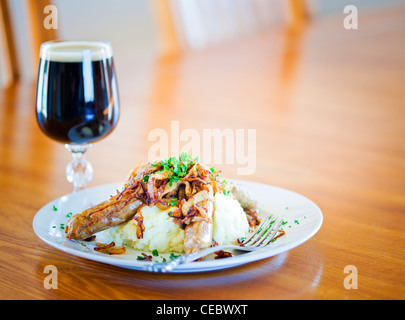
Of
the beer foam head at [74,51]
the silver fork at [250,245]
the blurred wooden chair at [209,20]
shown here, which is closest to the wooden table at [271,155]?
the silver fork at [250,245]

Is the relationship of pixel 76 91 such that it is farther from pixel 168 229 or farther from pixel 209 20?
pixel 209 20

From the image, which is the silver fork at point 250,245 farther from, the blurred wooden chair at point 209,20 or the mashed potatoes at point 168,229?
the blurred wooden chair at point 209,20

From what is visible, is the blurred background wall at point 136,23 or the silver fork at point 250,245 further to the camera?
the blurred background wall at point 136,23

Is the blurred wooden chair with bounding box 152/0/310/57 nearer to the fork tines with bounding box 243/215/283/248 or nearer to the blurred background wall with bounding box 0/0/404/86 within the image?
the blurred background wall with bounding box 0/0/404/86

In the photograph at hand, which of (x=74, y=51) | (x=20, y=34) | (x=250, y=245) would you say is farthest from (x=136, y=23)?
(x=250, y=245)

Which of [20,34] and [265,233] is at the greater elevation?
[20,34]

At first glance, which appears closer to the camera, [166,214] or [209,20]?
[166,214]

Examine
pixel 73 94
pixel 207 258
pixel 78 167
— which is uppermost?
pixel 73 94
